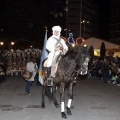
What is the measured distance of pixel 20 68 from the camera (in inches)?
1248

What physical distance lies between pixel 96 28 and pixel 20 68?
72.2 meters

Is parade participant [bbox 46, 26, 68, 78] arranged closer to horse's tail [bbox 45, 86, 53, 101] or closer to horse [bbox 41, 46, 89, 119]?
horse [bbox 41, 46, 89, 119]

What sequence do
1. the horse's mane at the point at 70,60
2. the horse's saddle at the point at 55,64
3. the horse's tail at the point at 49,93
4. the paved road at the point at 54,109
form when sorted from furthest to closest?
the horse's tail at the point at 49,93, the horse's saddle at the point at 55,64, the horse's mane at the point at 70,60, the paved road at the point at 54,109

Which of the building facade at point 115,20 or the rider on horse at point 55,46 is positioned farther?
the building facade at point 115,20

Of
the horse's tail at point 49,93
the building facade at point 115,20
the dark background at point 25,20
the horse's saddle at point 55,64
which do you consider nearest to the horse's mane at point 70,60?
the horse's saddle at point 55,64

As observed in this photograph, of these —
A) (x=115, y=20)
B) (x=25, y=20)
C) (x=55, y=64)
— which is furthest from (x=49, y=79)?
(x=115, y=20)

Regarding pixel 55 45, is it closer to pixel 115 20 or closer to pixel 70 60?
pixel 70 60

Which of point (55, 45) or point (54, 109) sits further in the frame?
point (54, 109)

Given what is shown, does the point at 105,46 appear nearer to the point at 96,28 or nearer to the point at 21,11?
the point at 21,11

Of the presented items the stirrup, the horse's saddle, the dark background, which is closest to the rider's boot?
the stirrup

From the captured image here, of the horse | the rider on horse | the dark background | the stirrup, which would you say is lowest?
the stirrup

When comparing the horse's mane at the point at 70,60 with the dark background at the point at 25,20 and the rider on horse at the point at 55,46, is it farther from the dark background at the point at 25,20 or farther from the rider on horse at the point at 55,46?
the dark background at the point at 25,20

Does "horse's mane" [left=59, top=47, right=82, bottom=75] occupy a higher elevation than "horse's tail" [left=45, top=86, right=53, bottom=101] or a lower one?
higher

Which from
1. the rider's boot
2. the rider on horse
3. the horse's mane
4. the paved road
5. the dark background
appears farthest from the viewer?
the dark background
